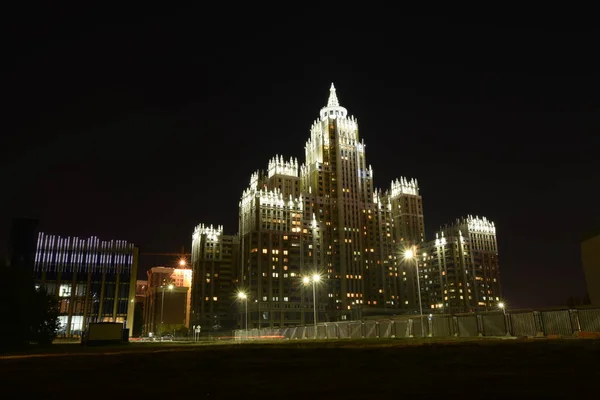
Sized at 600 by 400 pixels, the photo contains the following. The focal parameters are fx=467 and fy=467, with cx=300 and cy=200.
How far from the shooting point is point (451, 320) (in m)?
42.0

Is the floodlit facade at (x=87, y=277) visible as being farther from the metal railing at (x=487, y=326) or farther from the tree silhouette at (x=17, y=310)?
the metal railing at (x=487, y=326)

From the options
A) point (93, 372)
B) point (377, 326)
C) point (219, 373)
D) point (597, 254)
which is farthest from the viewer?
point (377, 326)

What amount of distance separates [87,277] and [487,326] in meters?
166

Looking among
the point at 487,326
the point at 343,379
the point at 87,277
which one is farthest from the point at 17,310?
the point at 87,277

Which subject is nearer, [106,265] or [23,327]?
[23,327]

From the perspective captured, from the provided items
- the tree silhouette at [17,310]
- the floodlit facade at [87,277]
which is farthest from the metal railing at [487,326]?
the floodlit facade at [87,277]

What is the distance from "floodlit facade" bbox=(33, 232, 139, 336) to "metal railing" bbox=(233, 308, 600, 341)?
13344 centimetres

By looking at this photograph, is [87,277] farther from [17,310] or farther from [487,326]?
[487,326]

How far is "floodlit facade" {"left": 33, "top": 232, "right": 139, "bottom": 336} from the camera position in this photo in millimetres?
167625

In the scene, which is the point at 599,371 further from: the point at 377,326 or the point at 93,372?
the point at 377,326

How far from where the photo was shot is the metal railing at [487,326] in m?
30.9

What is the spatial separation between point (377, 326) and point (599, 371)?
39.9 metres

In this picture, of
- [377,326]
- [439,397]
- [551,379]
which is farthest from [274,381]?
[377,326]

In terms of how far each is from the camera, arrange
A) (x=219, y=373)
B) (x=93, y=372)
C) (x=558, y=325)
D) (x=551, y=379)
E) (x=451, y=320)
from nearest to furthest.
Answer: (x=551, y=379) → (x=219, y=373) → (x=93, y=372) → (x=558, y=325) → (x=451, y=320)
